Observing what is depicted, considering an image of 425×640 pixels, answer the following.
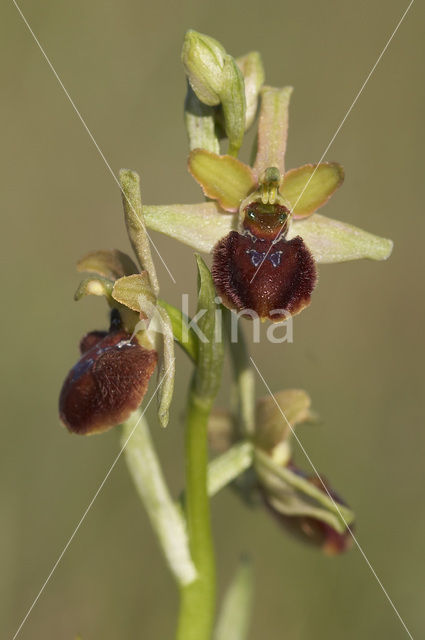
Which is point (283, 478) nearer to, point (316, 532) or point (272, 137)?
point (316, 532)

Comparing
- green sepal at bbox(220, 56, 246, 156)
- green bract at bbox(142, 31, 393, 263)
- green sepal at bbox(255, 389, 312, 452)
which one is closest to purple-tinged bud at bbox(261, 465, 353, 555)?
green sepal at bbox(255, 389, 312, 452)

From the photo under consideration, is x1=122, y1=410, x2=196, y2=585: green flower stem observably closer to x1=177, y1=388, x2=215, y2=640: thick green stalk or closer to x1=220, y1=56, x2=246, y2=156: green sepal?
x1=177, y1=388, x2=215, y2=640: thick green stalk

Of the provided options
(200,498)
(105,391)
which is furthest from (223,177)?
(200,498)

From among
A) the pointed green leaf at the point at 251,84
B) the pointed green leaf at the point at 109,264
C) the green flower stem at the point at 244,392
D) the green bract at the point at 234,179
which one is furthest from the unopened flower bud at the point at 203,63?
the green flower stem at the point at 244,392

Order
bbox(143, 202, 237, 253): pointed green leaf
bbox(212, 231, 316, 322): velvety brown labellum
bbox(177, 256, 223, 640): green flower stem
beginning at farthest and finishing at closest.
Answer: bbox(177, 256, 223, 640): green flower stem < bbox(143, 202, 237, 253): pointed green leaf < bbox(212, 231, 316, 322): velvety brown labellum

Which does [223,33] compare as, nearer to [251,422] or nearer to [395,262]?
[395,262]

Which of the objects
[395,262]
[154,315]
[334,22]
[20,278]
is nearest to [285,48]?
[334,22]
